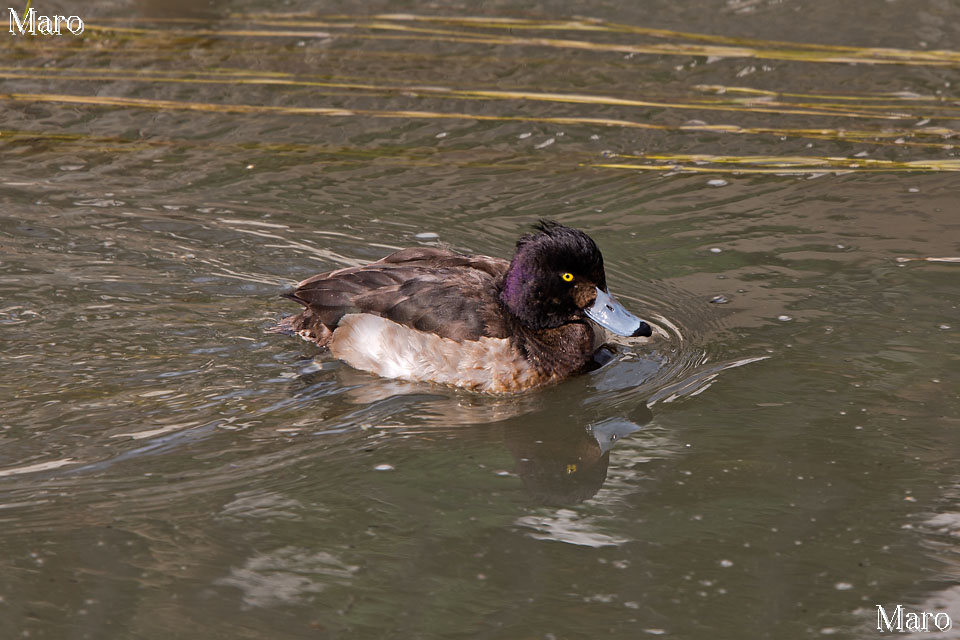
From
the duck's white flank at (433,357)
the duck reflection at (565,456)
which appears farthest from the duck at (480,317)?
the duck reflection at (565,456)

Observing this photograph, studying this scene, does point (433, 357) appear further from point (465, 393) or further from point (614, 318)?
point (614, 318)

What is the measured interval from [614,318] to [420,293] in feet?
3.79

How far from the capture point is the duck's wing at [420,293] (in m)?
7.34

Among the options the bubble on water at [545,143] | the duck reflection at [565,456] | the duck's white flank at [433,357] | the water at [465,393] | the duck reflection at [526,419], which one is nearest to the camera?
the water at [465,393]

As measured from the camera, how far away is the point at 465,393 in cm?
727

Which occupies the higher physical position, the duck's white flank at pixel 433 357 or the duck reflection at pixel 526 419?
the duck's white flank at pixel 433 357

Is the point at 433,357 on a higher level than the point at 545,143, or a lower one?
lower

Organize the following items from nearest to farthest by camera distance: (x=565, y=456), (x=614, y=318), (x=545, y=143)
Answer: (x=565, y=456)
(x=614, y=318)
(x=545, y=143)

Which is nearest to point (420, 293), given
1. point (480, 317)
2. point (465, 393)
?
point (480, 317)

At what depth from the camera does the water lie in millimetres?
5223

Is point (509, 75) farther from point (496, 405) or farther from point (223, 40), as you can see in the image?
point (496, 405)

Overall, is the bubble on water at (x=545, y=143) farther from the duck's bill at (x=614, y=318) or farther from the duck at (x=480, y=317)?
the duck's bill at (x=614, y=318)

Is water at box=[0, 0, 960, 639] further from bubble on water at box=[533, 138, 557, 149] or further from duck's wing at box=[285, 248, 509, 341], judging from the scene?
duck's wing at box=[285, 248, 509, 341]

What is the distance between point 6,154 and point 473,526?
21.4 feet
